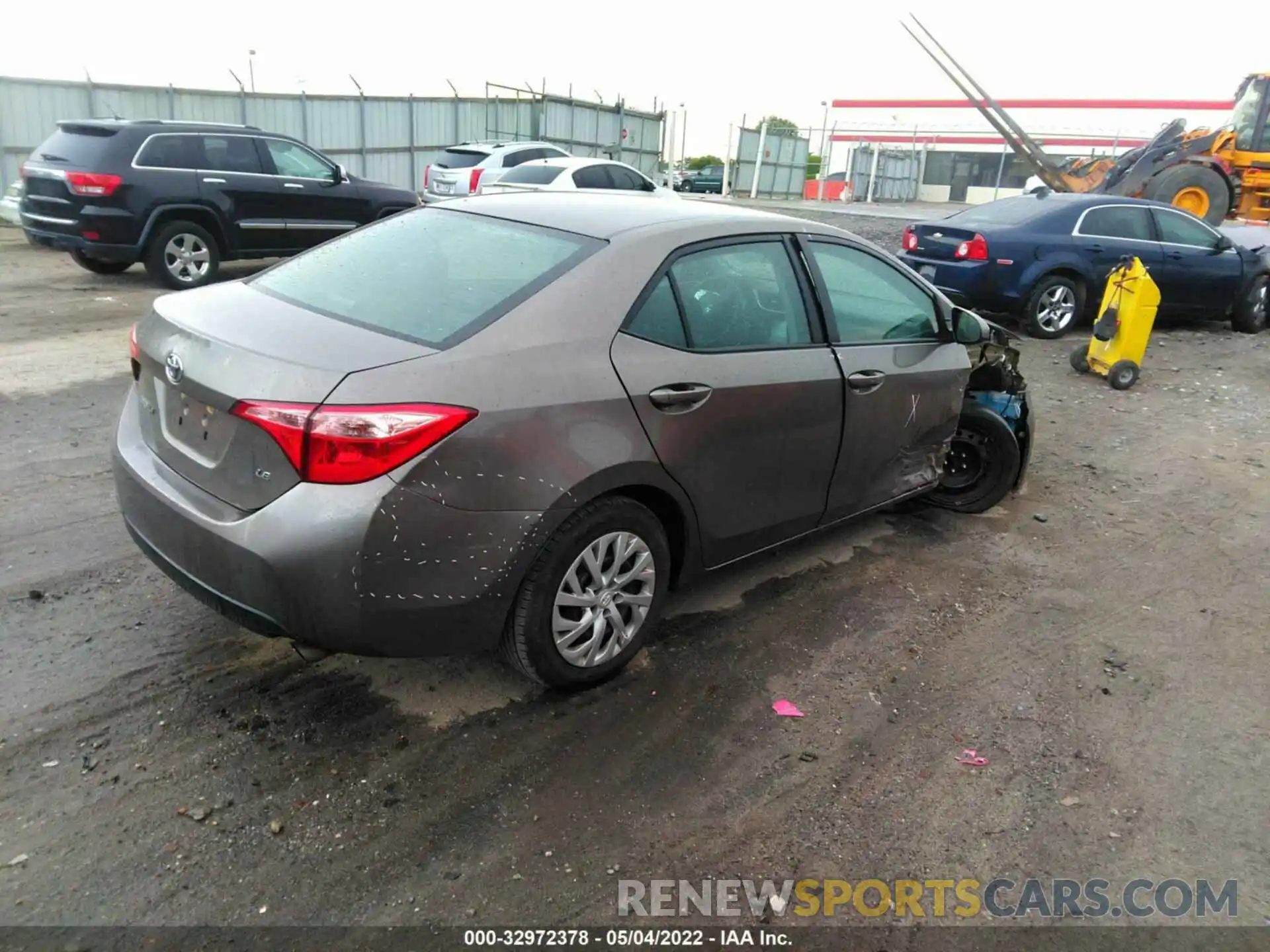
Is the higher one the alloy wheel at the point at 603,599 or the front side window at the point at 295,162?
the front side window at the point at 295,162

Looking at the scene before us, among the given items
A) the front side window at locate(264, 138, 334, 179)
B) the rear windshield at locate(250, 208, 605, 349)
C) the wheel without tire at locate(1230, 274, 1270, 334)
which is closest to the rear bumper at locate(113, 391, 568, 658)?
the rear windshield at locate(250, 208, 605, 349)

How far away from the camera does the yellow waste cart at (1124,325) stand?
332 inches

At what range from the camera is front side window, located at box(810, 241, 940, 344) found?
13.6ft

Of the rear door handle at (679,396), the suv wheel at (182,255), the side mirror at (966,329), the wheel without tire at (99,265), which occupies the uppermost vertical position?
the side mirror at (966,329)

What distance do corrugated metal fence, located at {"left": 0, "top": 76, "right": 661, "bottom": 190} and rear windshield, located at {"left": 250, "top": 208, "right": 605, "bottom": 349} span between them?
1495cm

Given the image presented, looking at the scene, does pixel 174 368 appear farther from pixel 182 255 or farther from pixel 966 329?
pixel 182 255

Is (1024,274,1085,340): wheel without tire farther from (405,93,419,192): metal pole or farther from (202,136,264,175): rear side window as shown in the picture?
(405,93,419,192): metal pole

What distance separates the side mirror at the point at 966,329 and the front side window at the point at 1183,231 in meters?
7.67

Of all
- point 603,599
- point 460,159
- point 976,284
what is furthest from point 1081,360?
point 460,159

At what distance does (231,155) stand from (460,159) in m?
6.06

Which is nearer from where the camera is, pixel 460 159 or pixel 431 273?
pixel 431 273

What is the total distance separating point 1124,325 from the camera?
8.55 m

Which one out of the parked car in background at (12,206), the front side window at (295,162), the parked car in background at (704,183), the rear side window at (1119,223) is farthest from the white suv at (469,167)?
the parked car in background at (704,183)

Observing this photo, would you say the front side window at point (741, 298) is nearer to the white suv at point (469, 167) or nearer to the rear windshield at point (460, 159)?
the white suv at point (469, 167)
